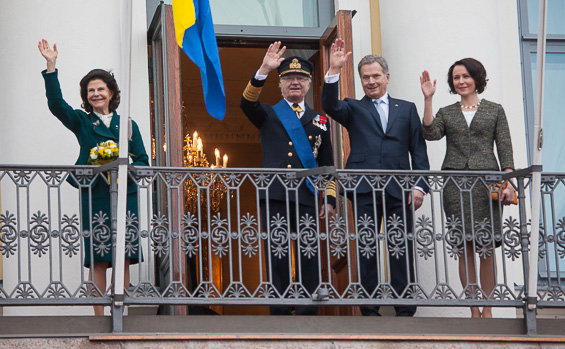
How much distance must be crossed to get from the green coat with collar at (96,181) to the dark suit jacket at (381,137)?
5.20 ft

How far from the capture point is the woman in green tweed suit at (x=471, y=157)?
9.11 meters

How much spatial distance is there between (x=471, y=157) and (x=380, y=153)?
692 millimetres

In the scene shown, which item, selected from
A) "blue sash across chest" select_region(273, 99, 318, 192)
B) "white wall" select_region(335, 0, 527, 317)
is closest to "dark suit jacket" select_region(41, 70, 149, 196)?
"blue sash across chest" select_region(273, 99, 318, 192)

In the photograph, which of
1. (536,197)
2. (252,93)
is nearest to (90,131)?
(252,93)

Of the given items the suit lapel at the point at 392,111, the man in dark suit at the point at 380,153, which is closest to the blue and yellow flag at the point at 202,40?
the man in dark suit at the point at 380,153

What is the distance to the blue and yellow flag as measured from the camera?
9.37 m

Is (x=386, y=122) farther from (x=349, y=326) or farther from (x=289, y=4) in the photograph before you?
(x=289, y=4)

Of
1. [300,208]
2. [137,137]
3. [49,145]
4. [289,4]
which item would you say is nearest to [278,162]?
[300,208]

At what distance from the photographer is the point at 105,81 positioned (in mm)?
9227

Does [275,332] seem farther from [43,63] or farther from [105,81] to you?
[43,63]


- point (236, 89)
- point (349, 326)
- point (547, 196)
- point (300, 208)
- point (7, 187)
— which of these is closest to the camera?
point (349, 326)

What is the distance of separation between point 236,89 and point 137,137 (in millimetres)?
7737

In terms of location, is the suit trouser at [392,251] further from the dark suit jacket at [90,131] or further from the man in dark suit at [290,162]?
the dark suit jacket at [90,131]

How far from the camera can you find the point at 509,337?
28.5 ft
